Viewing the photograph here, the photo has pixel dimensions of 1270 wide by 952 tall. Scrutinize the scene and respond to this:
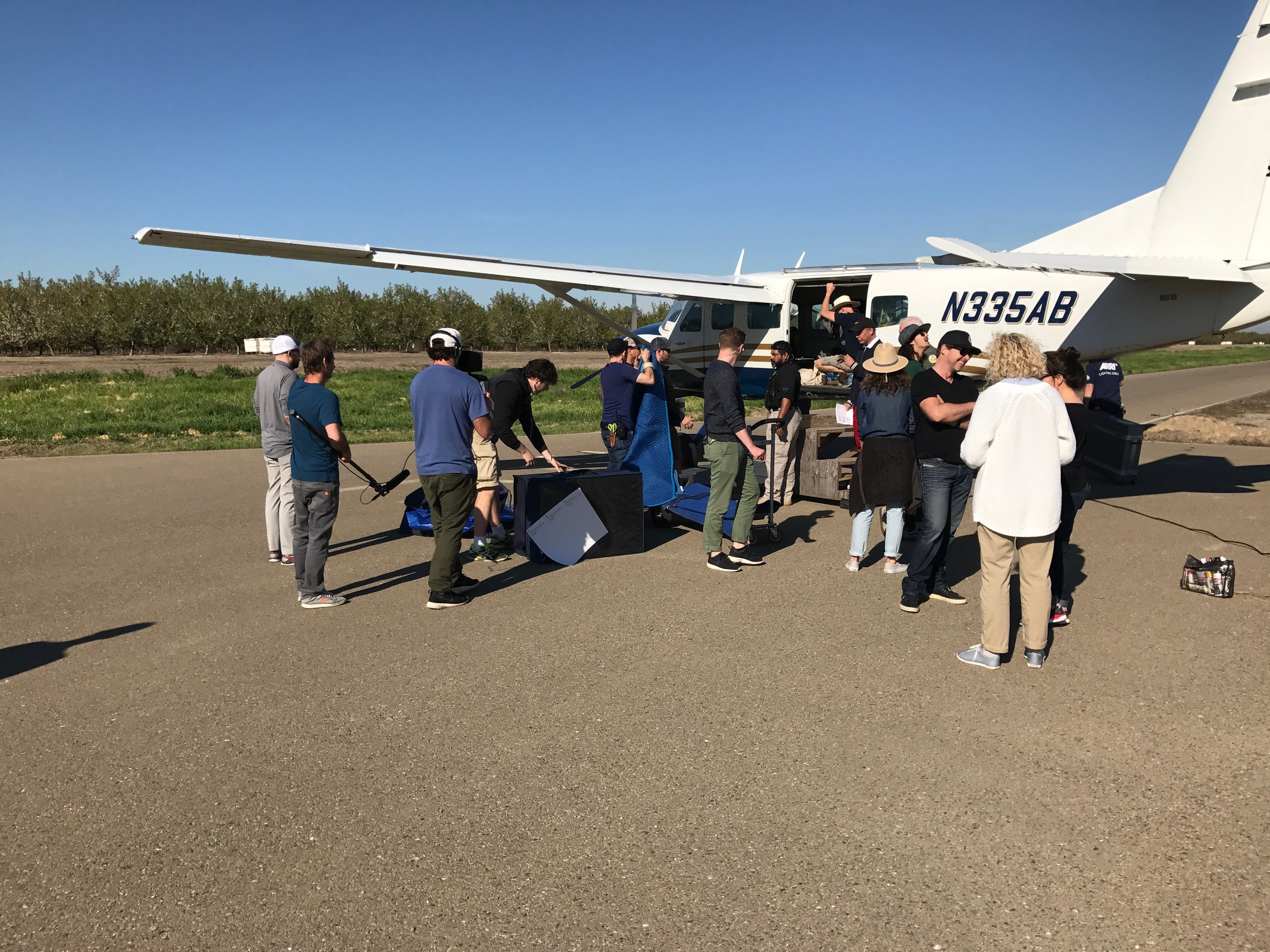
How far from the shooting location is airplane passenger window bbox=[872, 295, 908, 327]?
13.6 metres

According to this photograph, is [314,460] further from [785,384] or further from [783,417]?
[785,384]

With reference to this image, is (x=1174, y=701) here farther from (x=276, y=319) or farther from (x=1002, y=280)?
(x=276, y=319)

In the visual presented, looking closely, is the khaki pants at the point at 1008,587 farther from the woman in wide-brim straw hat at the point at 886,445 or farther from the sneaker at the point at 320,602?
the sneaker at the point at 320,602

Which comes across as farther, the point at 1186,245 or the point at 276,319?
the point at 276,319

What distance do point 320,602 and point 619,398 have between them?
3.45 metres

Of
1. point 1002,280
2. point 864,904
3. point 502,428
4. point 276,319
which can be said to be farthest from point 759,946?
point 276,319

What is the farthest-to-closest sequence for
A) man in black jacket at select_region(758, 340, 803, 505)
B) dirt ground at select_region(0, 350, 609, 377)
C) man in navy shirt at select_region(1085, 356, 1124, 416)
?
dirt ground at select_region(0, 350, 609, 377)
man in navy shirt at select_region(1085, 356, 1124, 416)
man in black jacket at select_region(758, 340, 803, 505)

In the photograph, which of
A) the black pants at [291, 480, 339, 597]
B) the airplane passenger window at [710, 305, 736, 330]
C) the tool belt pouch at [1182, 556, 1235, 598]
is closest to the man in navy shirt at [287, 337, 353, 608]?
the black pants at [291, 480, 339, 597]

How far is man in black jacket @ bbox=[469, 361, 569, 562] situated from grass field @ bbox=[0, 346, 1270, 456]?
27.5 feet

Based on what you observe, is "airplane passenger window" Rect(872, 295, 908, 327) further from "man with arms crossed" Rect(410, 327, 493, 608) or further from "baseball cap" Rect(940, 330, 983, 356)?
"man with arms crossed" Rect(410, 327, 493, 608)

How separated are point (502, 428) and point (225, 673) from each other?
3091 mm

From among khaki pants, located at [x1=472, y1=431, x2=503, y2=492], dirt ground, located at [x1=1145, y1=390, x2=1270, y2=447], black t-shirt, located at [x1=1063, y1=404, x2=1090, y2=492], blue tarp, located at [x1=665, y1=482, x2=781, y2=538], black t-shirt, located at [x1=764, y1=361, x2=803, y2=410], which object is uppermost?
black t-shirt, located at [x1=764, y1=361, x2=803, y2=410]

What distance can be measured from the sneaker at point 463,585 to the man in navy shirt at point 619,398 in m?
2.12

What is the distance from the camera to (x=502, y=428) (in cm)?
706
